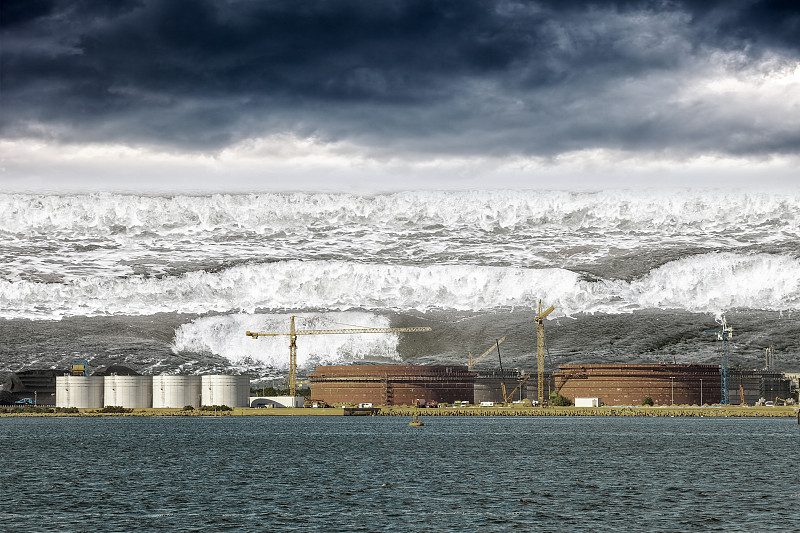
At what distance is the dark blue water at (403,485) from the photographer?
64062 millimetres

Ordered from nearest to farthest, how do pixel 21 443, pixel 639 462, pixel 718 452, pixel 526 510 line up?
pixel 526 510
pixel 639 462
pixel 718 452
pixel 21 443

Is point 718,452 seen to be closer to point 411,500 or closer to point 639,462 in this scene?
point 639,462

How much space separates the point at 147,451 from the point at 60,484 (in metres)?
41.4

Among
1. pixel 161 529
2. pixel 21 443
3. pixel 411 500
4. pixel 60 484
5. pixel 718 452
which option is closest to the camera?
pixel 161 529

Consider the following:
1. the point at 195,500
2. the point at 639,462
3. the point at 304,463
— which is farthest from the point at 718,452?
the point at 195,500

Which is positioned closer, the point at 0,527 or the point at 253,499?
the point at 0,527

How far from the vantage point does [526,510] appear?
68688 mm

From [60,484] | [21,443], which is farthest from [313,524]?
[21,443]

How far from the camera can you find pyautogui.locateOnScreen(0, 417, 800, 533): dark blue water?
210 feet

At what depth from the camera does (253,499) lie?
75312 mm

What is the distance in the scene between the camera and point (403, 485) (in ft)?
276

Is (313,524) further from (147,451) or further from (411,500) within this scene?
(147,451)

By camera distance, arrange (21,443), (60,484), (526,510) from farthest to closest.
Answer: (21,443), (60,484), (526,510)

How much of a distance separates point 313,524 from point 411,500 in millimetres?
12571
